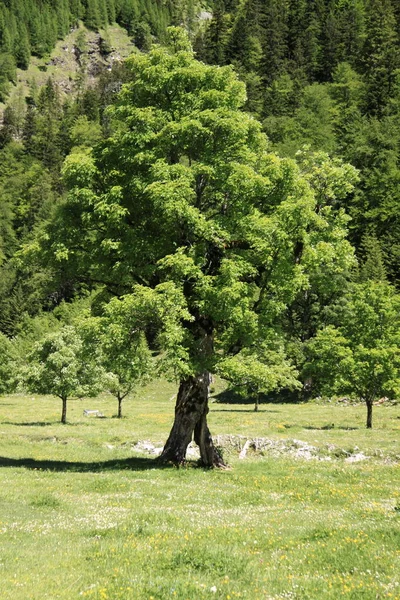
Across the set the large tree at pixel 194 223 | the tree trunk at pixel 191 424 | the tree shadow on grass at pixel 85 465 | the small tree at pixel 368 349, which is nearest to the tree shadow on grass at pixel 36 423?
the tree shadow on grass at pixel 85 465

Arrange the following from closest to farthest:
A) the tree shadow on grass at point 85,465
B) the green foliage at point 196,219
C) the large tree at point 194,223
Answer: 1. the green foliage at point 196,219
2. the large tree at point 194,223
3. the tree shadow on grass at point 85,465

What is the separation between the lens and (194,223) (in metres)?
21.2

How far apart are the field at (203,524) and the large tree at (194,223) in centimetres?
454

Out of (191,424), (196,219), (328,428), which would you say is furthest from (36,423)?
(196,219)

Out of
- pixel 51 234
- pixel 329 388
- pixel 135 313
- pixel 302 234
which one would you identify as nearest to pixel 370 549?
pixel 135 313

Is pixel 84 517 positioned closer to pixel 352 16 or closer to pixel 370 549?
pixel 370 549

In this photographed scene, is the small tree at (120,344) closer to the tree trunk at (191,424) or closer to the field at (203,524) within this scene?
the tree trunk at (191,424)

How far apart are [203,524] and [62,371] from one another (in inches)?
1490

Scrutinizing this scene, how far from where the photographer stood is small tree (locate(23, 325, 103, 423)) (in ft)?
157

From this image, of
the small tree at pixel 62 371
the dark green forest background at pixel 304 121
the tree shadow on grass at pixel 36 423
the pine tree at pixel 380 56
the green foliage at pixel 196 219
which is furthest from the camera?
the pine tree at pixel 380 56

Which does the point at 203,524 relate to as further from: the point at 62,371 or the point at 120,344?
the point at 62,371

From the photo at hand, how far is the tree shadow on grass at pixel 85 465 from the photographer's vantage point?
22.3 m

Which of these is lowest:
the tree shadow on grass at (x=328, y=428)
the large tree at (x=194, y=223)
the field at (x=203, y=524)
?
the tree shadow on grass at (x=328, y=428)

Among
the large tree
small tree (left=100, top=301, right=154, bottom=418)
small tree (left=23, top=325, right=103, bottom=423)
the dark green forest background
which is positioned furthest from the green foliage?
the dark green forest background
